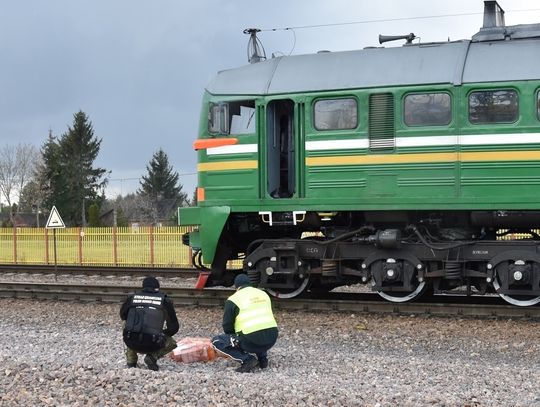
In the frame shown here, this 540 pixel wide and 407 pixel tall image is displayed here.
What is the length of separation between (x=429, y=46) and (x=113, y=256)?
641 inches

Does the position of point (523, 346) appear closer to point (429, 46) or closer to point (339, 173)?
point (339, 173)

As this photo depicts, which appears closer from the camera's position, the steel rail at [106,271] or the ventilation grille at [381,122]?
the ventilation grille at [381,122]

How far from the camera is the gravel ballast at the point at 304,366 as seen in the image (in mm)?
6445

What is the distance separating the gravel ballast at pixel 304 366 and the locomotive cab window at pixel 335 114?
3043mm

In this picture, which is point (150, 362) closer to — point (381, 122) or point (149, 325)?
point (149, 325)

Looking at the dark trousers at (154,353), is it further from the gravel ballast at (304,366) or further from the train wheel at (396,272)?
the train wheel at (396,272)

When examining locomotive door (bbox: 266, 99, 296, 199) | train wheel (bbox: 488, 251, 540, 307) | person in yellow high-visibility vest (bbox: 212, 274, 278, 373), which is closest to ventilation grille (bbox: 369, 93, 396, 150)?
locomotive door (bbox: 266, 99, 296, 199)

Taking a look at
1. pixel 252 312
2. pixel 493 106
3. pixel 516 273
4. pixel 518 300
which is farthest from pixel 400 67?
pixel 252 312

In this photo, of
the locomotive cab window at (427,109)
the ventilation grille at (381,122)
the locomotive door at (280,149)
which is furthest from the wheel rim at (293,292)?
the locomotive cab window at (427,109)

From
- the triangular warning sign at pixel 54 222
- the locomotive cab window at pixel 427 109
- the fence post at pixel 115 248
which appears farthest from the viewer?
the fence post at pixel 115 248

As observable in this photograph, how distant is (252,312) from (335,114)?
14.7 feet

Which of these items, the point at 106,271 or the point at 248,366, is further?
the point at 106,271

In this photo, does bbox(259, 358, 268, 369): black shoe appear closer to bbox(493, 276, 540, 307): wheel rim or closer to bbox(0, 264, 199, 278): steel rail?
bbox(493, 276, 540, 307): wheel rim

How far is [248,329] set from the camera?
7.98m
